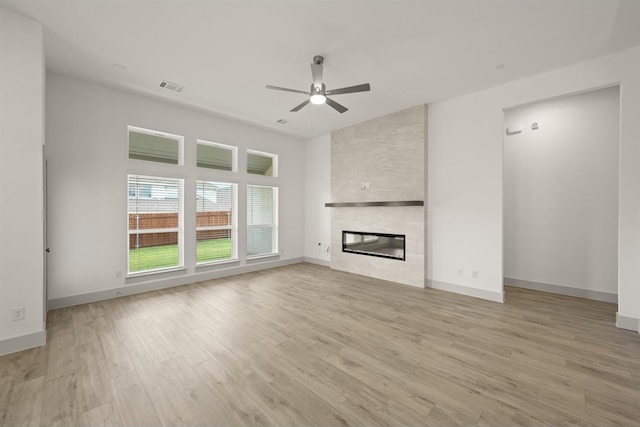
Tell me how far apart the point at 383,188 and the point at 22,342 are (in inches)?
213

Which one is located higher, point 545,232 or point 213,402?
point 545,232

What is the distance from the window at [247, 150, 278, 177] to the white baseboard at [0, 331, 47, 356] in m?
4.43

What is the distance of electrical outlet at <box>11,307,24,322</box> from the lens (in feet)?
8.34

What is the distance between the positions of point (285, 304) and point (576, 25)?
15.7 ft

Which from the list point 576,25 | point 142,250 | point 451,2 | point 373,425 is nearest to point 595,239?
point 576,25

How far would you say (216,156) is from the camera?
5.71m

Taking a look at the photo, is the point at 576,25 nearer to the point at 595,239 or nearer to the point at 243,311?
the point at 595,239

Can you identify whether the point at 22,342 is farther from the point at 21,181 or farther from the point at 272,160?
the point at 272,160

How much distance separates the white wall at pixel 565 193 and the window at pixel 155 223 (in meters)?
6.36

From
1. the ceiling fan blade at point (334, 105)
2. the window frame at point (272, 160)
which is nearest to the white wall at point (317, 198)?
the window frame at point (272, 160)

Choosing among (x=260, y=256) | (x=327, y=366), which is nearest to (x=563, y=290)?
(x=327, y=366)

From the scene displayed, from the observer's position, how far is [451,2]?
235 cm

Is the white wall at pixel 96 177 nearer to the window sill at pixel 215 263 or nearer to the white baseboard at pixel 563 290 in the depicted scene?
the window sill at pixel 215 263

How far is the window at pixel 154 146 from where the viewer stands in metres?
4.64
